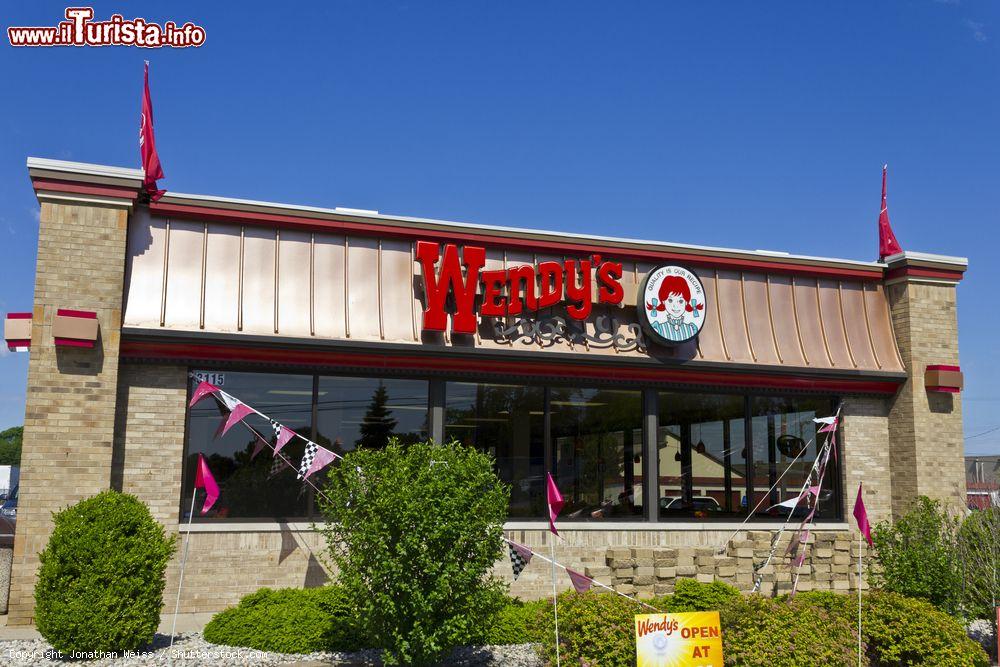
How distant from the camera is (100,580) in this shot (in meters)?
12.1

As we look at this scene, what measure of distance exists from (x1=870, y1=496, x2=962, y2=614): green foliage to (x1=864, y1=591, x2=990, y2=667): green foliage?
443 cm

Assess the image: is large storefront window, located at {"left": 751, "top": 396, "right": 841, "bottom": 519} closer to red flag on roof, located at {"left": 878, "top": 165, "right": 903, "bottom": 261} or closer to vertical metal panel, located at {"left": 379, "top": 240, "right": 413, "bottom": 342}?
red flag on roof, located at {"left": 878, "top": 165, "right": 903, "bottom": 261}

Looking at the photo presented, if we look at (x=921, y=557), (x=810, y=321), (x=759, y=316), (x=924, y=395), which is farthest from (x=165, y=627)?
(x=924, y=395)

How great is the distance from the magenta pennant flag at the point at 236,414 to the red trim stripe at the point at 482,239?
3.36 m

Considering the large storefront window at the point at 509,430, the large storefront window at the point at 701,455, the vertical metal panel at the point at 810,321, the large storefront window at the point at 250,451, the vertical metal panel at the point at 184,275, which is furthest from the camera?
the vertical metal panel at the point at 810,321

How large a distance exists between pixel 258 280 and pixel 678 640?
9688mm

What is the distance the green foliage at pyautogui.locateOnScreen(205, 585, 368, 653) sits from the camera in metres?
13.1

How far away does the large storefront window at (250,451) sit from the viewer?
625 inches

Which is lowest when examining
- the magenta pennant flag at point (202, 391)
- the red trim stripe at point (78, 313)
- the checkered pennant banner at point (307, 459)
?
the checkered pennant banner at point (307, 459)

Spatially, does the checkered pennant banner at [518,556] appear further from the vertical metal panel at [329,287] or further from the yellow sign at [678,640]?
the vertical metal panel at [329,287]

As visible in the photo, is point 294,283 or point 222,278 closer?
point 222,278

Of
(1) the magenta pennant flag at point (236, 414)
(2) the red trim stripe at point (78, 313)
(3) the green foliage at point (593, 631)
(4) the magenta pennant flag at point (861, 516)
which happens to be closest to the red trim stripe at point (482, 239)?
(2) the red trim stripe at point (78, 313)

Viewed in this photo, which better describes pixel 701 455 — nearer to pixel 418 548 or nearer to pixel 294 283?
pixel 294 283

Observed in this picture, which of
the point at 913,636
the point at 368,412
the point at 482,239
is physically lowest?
the point at 913,636
